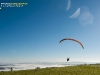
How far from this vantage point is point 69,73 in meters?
43.7

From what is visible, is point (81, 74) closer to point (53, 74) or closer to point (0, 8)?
point (53, 74)

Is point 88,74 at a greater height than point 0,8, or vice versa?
point 0,8

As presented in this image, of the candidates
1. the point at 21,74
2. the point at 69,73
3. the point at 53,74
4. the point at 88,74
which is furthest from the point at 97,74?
the point at 21,74

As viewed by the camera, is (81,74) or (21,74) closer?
(81,74)

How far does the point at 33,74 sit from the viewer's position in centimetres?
4353

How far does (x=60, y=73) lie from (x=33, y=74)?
19.7 feet

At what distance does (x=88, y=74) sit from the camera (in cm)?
4231

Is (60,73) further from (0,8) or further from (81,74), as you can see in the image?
(0,8)

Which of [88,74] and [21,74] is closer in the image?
[88,74]

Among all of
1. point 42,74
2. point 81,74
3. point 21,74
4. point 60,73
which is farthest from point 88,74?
point 21,74

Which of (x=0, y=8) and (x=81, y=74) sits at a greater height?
(x=0, y=8)

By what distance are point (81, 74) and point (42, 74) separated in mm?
8393

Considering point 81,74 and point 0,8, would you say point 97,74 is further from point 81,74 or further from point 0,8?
point 0,8

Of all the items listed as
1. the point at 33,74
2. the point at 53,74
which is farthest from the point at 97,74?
the point at 33,74
